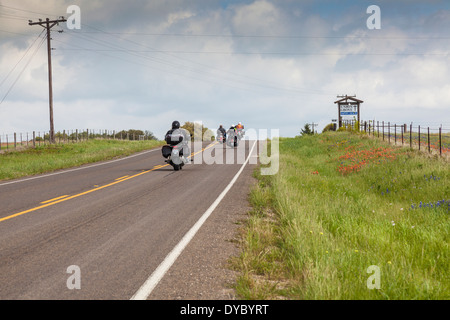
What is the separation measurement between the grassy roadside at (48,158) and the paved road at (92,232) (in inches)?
203

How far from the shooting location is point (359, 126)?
3269cm

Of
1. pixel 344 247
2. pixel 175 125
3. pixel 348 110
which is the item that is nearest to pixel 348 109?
pixel 348 110

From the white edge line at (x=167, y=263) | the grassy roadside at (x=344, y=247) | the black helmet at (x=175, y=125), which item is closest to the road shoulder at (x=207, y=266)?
the white edge line at (x=167, y=263)

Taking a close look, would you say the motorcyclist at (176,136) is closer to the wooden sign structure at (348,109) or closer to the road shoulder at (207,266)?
the road shoulder at (207,266)

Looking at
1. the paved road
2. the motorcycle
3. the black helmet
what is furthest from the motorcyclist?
the paved road

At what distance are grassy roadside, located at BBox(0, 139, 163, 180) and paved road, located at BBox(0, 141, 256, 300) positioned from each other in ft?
16.9

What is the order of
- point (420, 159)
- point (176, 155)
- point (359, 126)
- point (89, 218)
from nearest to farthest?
point (89, 218) < point (420, 159) < point (176, 155) < point (359, 126)

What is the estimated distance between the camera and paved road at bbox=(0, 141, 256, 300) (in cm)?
433

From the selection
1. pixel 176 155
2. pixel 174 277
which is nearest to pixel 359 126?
pixel 176 155

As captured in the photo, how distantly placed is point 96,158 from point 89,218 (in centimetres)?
1684

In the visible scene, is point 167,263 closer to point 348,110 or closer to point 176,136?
point 176,136

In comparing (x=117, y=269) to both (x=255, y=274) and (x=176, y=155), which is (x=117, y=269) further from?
(x=176, y=155)

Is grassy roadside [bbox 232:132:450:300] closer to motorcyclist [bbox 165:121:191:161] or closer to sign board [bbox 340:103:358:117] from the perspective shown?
motorcyclist [bbox 165:121:191:161]

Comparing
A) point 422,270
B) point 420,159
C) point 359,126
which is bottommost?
point 422,270
